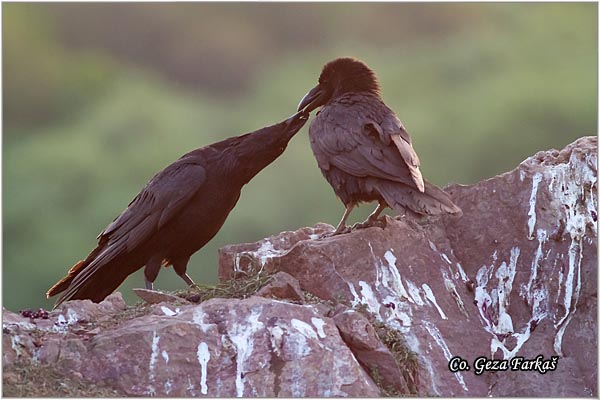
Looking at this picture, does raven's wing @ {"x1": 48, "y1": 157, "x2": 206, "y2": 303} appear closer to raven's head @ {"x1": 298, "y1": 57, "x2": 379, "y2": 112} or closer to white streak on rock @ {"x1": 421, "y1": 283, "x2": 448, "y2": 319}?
raven's head @ {"x1": 298, "y1": 57, "x2": 379, "y2": 112}

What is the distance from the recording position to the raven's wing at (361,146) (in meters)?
8.62

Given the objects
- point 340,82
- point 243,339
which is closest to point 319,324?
point 243,339

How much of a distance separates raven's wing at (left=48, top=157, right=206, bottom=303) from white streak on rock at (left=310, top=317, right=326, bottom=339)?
225 cm

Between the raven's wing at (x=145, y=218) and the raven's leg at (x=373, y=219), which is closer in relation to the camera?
the raven's leg at (x=373, y=219)

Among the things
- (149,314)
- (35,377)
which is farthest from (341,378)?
(35,377)

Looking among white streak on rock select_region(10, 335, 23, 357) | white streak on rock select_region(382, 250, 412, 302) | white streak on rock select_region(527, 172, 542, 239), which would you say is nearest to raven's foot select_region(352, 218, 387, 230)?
white streak on rock select_region(382, 250, 412, 302)

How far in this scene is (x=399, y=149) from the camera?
870 cm

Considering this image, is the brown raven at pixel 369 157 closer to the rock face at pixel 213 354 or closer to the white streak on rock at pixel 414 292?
the white streak on rock at pixel 414 292

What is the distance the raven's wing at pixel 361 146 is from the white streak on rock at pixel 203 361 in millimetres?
2280

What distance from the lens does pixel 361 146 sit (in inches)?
351

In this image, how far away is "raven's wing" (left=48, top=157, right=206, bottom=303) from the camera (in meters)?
9.05

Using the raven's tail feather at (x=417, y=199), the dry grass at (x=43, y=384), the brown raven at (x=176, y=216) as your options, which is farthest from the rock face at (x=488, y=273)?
the dry grass at (x=43, y=384)

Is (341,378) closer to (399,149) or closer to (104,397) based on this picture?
(104,397)

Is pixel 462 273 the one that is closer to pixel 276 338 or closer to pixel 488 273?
pixel 488 273
